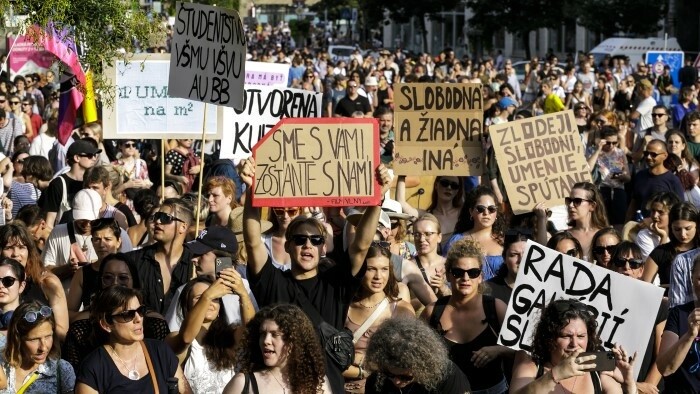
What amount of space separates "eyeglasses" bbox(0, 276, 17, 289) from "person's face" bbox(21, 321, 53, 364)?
0.78 m

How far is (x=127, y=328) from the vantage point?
6.11 meters

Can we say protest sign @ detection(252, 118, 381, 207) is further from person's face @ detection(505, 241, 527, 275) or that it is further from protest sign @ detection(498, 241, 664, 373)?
protest sign @ detection(498, 241, 664, 373)

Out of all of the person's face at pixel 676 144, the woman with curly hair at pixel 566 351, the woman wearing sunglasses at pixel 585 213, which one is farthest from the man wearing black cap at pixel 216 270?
the person's face at pixel 676 144

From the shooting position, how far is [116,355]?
240 inches

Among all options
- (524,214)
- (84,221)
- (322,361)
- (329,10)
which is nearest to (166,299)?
(84,221)

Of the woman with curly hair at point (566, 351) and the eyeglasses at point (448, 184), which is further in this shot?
the eyeglasses at point (448, 184)

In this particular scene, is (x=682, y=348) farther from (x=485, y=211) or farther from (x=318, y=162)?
(x=485, y=211)

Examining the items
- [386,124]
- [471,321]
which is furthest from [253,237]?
[386,124]

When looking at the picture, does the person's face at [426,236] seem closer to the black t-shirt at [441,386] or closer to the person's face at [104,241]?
the person's face at [104,241]

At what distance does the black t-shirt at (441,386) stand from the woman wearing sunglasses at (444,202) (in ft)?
14.2

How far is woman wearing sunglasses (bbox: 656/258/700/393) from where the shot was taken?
6277mm

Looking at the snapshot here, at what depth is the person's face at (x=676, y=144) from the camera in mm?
11898

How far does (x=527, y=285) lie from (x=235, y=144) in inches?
192

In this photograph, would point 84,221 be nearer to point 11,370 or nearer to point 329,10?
point 11,370
